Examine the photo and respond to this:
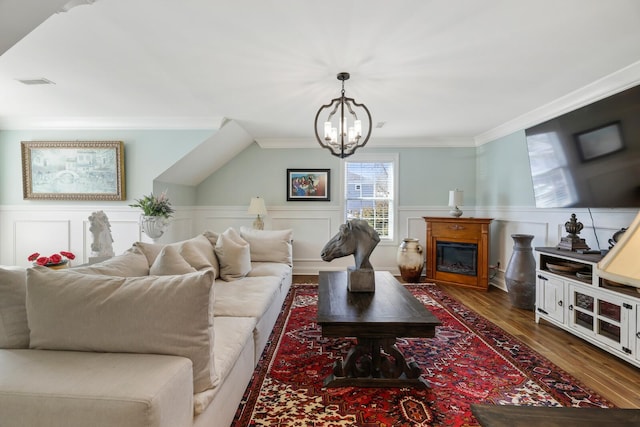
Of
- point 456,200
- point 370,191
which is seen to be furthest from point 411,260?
point 370,191

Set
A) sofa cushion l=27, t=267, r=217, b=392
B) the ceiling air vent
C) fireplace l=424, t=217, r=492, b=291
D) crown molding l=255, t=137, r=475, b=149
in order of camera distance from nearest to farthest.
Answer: sofa cushion l=27, t=267, r=217, b=392
the ceiling air vent
fireplace l=424, t=217, r=492, b=291
crown molding l=255, t=137, r=475, b=149

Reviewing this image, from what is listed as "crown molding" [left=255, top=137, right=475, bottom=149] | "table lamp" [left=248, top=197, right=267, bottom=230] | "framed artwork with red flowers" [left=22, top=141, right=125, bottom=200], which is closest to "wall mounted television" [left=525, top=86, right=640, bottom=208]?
"crown molding" [left=255, top=137, right=475, bottom=149]

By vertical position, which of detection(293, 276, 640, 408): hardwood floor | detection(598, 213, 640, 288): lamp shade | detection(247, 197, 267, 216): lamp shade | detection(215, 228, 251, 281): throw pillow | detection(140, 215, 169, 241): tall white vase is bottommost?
detection(293, 276, 640, 408): hardwood floor

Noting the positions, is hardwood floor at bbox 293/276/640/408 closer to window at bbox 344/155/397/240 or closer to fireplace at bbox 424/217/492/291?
fireplace at bbox 424/217/492/291

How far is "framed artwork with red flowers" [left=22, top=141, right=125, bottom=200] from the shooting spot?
156 inches

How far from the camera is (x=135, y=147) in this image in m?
4.01

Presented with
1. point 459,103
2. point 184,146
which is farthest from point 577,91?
point 184,146

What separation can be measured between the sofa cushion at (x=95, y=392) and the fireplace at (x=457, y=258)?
169 inches

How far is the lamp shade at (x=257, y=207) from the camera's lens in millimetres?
4703

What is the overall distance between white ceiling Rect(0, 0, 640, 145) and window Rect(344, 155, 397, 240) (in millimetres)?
1470

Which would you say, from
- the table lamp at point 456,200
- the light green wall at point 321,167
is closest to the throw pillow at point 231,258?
the light green wall at point 321,167

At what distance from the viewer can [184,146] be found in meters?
4.02

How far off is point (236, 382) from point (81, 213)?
3.94 metres

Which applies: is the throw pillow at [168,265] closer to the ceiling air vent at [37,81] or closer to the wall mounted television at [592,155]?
the ceiling air vent at [37,81]
